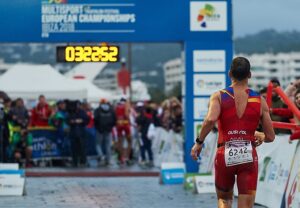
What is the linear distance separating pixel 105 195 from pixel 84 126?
33.5 feet

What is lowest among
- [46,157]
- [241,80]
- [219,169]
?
[46,157]

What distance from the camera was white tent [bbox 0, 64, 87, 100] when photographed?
109 feet

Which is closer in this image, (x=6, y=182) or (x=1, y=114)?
(x=6, y=182)

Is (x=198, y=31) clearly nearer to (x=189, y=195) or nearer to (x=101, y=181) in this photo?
→ (x=101, y=181)

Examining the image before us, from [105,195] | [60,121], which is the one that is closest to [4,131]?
[60,121]

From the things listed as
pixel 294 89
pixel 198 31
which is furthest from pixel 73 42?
pixel 294 89

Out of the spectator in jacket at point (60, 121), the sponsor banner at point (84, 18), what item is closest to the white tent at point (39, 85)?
the spectator in jacket at point (60, 121)

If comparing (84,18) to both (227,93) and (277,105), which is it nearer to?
(277,105)

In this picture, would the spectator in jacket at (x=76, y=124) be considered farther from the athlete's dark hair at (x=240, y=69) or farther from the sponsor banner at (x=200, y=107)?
the athlete's dark hair at (x=240, y=69)

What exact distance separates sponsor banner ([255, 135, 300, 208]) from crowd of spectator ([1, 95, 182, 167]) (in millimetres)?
11004

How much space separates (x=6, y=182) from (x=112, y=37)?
17.1 ft

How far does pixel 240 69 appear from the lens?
10.2m

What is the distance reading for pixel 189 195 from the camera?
17.6 metres

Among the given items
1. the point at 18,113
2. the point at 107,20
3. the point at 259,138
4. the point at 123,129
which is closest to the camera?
the point at 259,138
